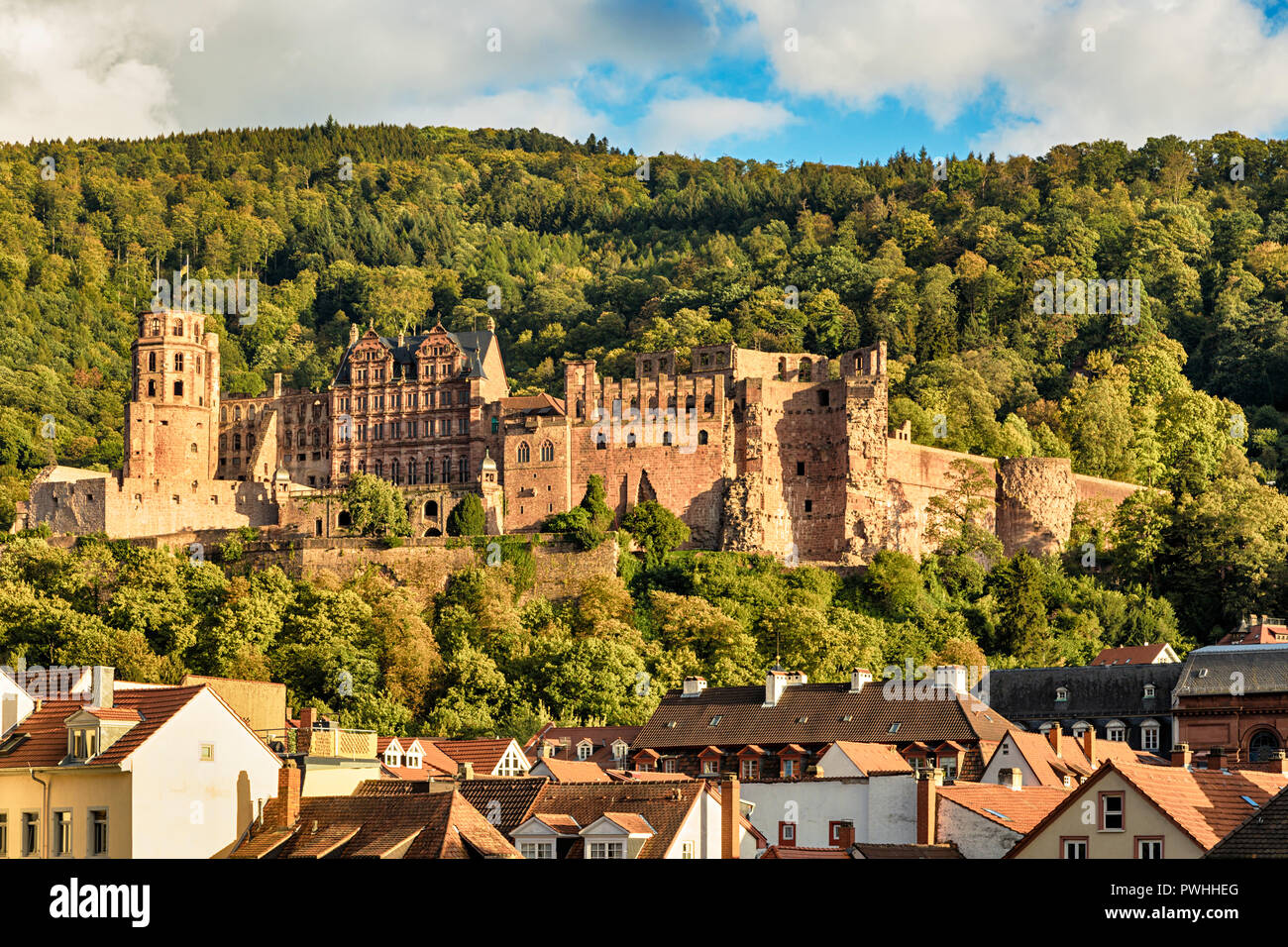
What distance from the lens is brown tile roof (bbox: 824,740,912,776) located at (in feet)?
156

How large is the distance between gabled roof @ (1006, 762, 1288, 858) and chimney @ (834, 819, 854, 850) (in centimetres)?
1690

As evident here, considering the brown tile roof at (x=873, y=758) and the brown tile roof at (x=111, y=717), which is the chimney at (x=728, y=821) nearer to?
the brown tile roof at (x=111, y=717)

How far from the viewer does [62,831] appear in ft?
84.8

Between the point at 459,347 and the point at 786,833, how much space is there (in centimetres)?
6136

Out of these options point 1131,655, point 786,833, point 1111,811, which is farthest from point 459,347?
point 1111,811

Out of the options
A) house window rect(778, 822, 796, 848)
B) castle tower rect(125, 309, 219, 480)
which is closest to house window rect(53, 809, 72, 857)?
house window rect(778, 822, 796, 848)

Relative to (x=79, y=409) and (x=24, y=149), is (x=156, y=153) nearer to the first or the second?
(x=24, y=149)

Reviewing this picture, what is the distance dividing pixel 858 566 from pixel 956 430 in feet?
62.4

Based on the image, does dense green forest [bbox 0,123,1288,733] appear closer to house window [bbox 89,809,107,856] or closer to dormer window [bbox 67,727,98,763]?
dormer window [bbox 67,727,98,763]

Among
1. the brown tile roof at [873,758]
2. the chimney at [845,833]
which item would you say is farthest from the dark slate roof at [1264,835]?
the brown tile roof at [873,758]

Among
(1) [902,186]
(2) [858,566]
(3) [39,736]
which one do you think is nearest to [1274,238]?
(1) [902,186]

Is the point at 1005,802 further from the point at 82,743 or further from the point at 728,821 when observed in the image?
the point at 82,743

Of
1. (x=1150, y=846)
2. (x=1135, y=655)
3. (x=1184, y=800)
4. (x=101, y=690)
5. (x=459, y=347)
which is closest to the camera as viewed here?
(x=1150, y=846)

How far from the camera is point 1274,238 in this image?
136000 mm
